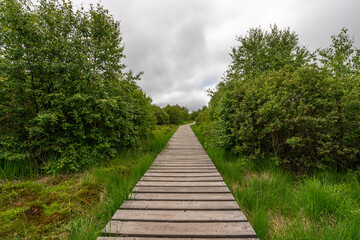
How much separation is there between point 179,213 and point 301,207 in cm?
209

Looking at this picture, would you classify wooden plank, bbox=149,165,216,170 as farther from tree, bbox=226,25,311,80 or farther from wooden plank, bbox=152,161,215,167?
tree, bbox=226,25,311,80

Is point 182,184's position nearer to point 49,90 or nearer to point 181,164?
point 181,164

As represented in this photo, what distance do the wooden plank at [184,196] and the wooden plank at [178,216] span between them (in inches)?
12.0

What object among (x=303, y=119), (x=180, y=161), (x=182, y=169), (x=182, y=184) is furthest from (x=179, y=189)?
(x=303, y=119)

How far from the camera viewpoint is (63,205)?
2.30m

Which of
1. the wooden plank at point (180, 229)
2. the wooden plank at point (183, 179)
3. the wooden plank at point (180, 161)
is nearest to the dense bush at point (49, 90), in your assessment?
the wooden plank at point (180, 161)

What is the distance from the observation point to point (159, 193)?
8.18 ft

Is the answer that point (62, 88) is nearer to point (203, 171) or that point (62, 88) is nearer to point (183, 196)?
point (183, 196)

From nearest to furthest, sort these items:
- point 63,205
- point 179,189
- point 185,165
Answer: point 63,205 < point 179,189 < point 185,165

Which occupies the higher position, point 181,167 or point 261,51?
point 261,51

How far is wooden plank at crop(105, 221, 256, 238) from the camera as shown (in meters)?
1.59

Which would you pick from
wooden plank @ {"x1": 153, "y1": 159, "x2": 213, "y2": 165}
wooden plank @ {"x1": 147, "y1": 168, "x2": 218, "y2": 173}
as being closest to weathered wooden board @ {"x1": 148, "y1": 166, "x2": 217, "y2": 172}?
wooden plank @ {"x1": 147, "y1": 168, "x2": 218, "y2": 173}

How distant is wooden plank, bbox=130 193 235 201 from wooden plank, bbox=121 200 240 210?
0.28 feet

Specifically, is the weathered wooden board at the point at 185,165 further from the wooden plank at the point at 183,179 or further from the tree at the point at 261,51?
the tree at the point at 261,51
